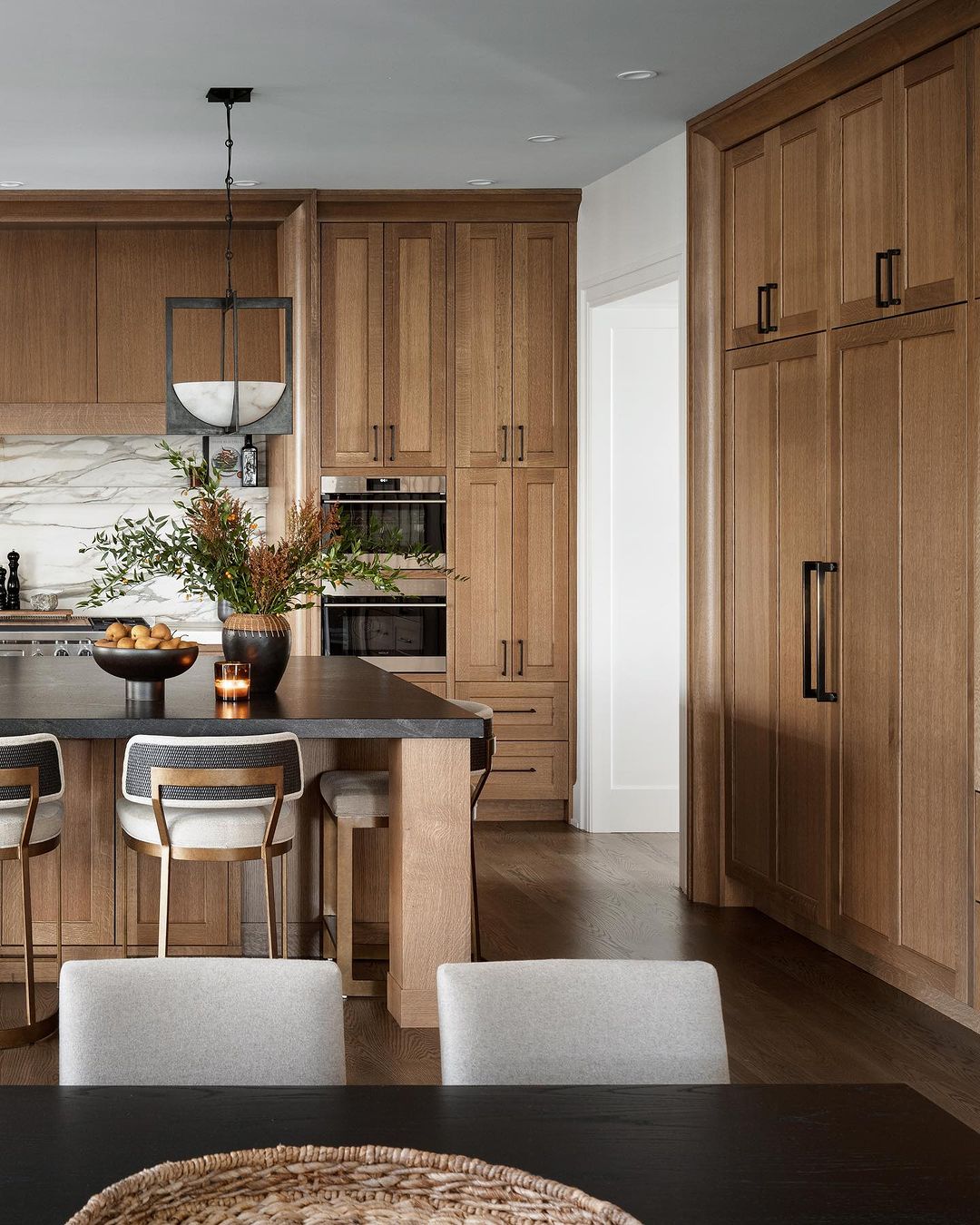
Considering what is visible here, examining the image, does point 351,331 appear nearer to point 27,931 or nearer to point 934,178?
point 934,178

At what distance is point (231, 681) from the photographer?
374 centimetres

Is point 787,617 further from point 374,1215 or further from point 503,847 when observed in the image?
point 374,1215

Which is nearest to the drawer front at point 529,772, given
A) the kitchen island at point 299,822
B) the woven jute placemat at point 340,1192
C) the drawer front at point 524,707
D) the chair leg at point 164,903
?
the drawer front at point 524,707

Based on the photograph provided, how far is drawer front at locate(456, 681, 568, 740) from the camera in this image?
6.40 meters

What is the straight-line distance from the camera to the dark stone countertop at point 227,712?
341 cm

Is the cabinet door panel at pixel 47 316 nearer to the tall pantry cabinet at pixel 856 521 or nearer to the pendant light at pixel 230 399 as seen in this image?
the pendant light at pixel 230 399

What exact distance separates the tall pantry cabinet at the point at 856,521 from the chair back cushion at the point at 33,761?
2.38 meters

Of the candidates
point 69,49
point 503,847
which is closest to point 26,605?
point 503,847

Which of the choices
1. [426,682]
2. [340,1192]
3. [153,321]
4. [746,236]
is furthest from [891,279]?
[153,321]

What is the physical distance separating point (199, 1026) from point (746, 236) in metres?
3.90

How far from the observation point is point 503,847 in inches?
233

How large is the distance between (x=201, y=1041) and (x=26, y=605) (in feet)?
18.6

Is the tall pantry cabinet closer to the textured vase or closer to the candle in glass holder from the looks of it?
the textured vase

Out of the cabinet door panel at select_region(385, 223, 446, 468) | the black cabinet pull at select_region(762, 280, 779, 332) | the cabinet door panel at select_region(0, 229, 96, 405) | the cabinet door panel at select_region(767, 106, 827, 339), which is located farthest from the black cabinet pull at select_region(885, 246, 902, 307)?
the cabinet door panel at select_region(0, 229, 96, 405)
